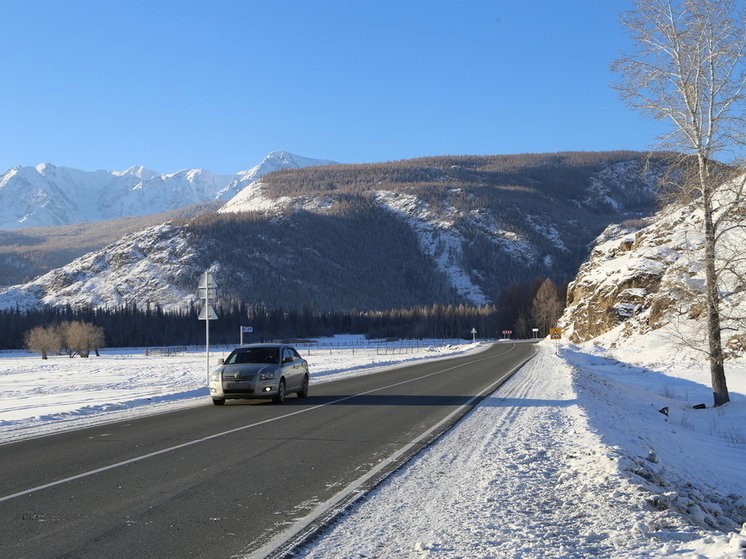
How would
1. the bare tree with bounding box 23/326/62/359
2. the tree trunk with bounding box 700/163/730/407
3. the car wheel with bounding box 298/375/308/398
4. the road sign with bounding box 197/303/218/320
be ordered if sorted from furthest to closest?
the bare tree with bounding box 23/326/62/359 < the road sign with bounding box 197/303/218/320 < the car wheel with bounding box 298/375/308/398 < the tree trunk with bounding box 700/163/730/407

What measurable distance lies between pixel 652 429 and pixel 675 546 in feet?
28.5

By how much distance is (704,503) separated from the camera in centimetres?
761

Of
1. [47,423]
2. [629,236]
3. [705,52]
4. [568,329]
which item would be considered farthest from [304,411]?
[568,329]

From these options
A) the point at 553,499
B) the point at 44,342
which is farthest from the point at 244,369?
the point at 44,342

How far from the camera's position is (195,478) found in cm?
848

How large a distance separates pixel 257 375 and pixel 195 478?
8820mm

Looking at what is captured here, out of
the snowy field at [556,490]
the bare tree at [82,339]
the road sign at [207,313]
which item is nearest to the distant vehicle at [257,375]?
the snowy field at [556,490]

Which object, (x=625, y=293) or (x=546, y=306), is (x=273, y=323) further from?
(x=625, y=293)

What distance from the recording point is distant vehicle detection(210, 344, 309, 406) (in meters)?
17.2

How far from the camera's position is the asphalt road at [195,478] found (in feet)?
19.6

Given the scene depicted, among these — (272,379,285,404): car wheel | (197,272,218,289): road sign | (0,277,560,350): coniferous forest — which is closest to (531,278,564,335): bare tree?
(0,277,560,350): coniferous forest

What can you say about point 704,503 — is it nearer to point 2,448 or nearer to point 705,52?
point 2,448

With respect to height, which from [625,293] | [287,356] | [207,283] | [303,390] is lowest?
[303,390]

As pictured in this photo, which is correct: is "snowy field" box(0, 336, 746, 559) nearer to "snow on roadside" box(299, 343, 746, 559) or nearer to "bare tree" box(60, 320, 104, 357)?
"snow on roadside" box(299, 343, 746, 559)
